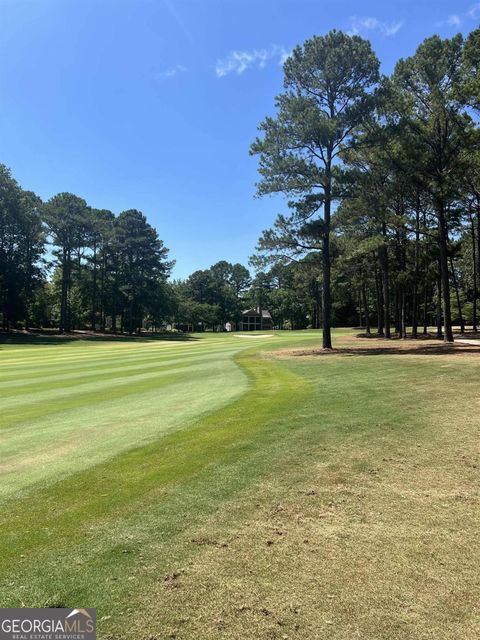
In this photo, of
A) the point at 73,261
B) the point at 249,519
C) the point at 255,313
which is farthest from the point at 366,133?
the point at 255,313

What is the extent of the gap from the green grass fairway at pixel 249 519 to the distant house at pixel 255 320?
120 meters

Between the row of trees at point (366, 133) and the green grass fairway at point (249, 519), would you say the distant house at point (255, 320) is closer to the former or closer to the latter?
the row of trees at point (366, 133)

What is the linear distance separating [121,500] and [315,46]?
2777 cm

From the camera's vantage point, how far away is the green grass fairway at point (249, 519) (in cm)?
318

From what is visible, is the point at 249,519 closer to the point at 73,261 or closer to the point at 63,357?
the point at 63,357

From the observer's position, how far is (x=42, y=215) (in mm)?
69312

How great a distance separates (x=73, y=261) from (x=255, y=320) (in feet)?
214

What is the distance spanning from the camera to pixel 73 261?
75.8 metres

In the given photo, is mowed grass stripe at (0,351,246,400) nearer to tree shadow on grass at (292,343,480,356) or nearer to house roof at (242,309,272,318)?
tree shadow on grass at (292,343,480,356)

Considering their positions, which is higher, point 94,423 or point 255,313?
point 255,313

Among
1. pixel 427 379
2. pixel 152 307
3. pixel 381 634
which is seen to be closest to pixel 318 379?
pixel 427 379

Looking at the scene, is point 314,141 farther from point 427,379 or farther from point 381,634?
point 381,634

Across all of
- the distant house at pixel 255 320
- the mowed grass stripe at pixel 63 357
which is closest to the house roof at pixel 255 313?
the distant house at pixel 255 320

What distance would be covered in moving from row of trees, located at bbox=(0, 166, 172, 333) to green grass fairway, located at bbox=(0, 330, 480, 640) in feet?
202
